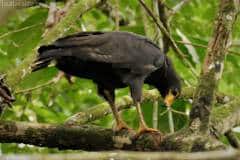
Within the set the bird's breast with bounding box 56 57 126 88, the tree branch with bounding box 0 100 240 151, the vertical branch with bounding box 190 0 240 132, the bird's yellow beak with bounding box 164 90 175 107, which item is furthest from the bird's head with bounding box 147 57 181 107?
the vertical branch with bounding box 190 0 240 132

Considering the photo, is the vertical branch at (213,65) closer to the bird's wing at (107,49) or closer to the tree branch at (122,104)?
the bird's wing at (107,49)

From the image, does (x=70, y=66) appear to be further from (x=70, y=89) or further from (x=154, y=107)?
(x=70, y=89)

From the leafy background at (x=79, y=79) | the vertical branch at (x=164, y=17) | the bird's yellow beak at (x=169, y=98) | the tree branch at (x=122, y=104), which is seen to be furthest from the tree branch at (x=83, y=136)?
the vertical branch at (x=164, y=17)

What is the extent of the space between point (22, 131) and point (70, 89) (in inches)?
118

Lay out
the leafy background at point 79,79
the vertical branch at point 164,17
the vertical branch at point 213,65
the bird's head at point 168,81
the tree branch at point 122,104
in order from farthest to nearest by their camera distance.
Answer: the vertical branch at point 164,17
the leafy background at point 79,79
the bird's head at point 168,81
the tree branch at point 122,104
the vertical branch at point 213,65

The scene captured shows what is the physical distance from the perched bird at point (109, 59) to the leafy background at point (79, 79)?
1.48 ft

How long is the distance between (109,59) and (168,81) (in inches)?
32.8

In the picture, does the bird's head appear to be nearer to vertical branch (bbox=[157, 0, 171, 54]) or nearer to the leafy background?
the leafy background

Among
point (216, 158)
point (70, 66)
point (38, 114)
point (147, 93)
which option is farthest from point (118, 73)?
point (216, 158)

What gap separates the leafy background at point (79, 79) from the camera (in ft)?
14.5

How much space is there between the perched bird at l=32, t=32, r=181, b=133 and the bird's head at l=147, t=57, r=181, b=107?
0.14 meters

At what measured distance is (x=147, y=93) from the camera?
177 inches

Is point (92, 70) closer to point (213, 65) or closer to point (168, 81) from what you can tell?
point (168, 81)

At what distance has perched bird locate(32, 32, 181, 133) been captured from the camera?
328cm
